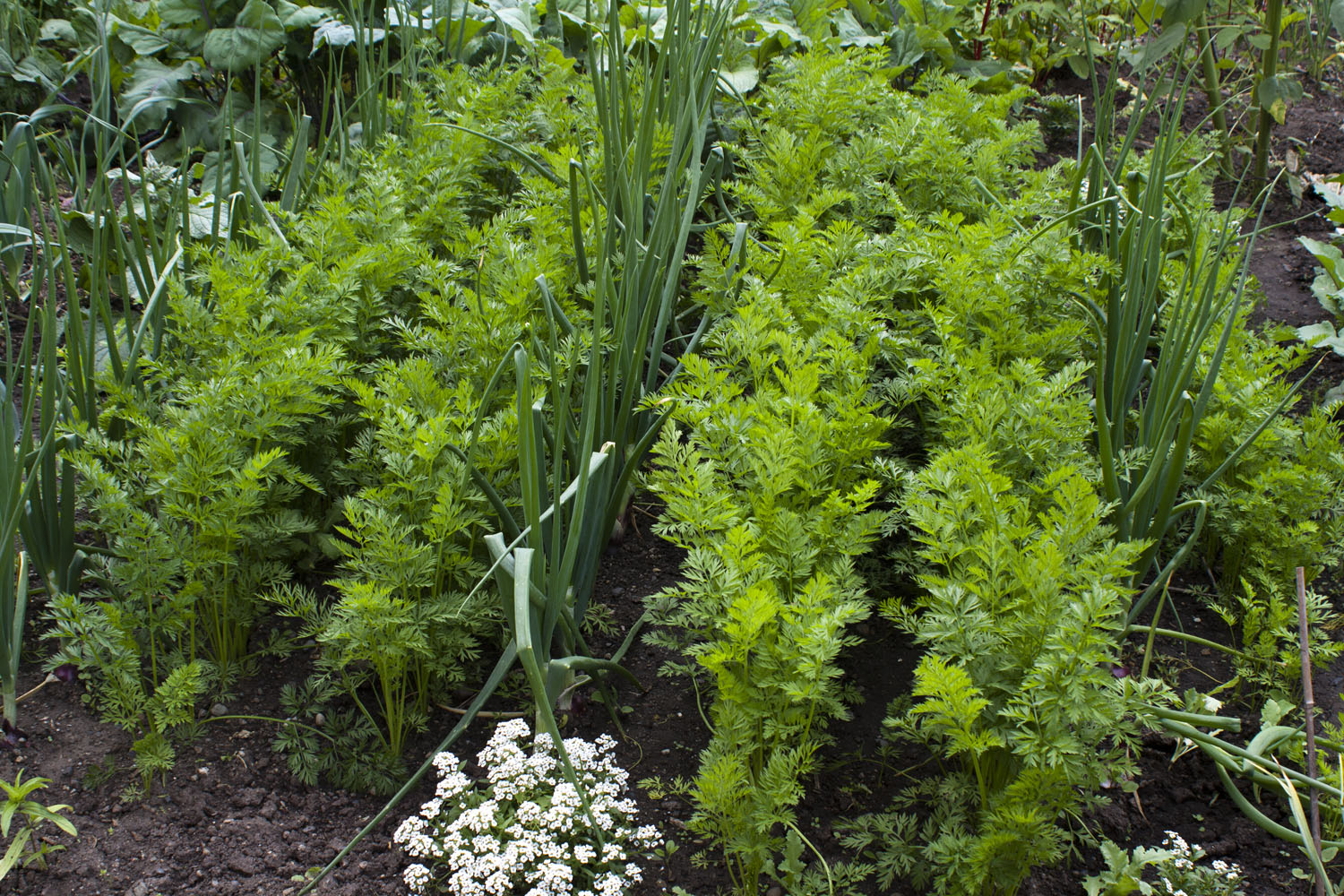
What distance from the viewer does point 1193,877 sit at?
4.36 ft

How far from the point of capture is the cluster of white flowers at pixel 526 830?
51.4 inches

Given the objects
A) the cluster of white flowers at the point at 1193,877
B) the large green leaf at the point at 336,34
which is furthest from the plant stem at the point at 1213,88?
the large green leaf at the point at 336,34

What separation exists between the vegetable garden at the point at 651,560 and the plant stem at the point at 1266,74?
1.33 m

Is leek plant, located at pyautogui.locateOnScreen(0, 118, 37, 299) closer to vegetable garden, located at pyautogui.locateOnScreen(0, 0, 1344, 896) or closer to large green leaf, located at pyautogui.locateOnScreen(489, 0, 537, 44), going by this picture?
vegetable garden, located at pyautogui.locateOnScreen(0, 0, 1344, 896)

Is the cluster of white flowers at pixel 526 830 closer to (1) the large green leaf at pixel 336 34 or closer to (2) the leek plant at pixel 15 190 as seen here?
(2) the leek plant at pixel 15 190

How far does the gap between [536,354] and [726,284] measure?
545 mm

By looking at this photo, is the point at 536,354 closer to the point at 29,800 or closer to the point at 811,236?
the point at 811,236

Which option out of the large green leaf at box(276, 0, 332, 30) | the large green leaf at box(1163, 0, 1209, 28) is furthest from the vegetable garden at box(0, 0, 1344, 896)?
the large green leaf at box(276, 0, 332, 30)

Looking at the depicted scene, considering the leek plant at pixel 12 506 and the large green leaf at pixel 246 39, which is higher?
the large green leaf at pixel 246 39

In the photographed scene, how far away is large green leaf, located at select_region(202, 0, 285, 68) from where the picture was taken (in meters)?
3.52

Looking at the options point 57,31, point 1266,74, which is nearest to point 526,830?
point 1266,74

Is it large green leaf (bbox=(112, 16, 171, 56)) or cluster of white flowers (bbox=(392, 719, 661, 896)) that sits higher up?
large green leaf (bbox=(112, 16, 171, 56))

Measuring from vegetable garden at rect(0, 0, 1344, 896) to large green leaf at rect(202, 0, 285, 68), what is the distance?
4.26 feet

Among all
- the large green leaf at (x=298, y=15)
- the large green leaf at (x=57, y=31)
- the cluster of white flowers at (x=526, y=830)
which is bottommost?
the cluster of white flowers at (x=526, y=830)
